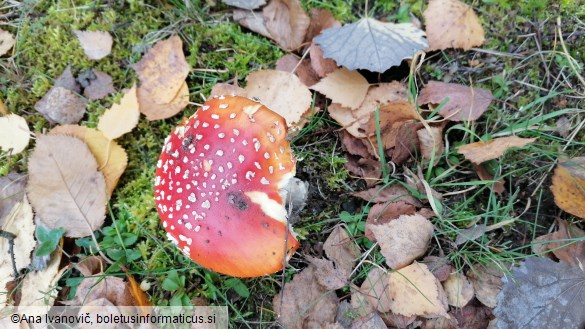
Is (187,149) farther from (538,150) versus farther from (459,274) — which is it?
(538,150)

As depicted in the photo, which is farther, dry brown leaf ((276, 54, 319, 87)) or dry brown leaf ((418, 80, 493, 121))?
dry brown leaf ((276, 54, 319, 87))

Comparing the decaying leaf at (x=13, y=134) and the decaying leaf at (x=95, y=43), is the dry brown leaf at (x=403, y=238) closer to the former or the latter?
the decaying leaf at (x=95, y=43)

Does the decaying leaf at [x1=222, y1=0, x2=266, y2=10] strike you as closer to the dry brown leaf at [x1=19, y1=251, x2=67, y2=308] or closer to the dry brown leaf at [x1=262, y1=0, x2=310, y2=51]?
the dry brown leaf at [x1=262, y1=0, x2=310, y2=51]

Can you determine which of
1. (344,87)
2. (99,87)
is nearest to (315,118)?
(344,87)

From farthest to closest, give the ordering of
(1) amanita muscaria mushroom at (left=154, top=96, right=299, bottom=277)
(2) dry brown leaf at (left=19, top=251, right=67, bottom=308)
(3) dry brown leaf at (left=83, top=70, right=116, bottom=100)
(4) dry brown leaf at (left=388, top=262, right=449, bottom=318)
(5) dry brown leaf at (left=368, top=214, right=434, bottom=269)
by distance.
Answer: (3) dry brown leaf at (left=83, top=70, right=116, bottom=100) < (2) dry brown leaf at (left=19, top=251, right=67, bottom=308) < (5) dry brown leaf at (left=368, top=214, right=434, bottom=269) < (4) dry brown leaf at (left=388, top=262, right=449, bottom=318) < (1) amanita muscaria mushroom at (left=154, top=96, right=299, bottom=277)

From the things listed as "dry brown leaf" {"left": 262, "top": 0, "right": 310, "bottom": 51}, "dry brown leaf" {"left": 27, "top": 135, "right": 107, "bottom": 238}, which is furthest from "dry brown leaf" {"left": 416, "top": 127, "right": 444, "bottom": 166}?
"dry brown leaf" {"left": 27, "top": 135, "right": 107, "bottom": 238}

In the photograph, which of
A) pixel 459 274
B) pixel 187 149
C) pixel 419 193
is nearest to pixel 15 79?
pixel 187 149
